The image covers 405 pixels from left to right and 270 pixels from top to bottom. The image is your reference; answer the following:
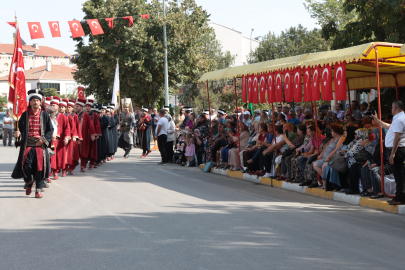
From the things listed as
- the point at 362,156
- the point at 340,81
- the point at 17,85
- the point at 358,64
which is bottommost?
the point at 362,156

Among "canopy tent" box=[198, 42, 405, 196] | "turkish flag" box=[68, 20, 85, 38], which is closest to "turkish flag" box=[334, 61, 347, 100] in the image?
"canopy tent" box=[198, 42, 405, 196]

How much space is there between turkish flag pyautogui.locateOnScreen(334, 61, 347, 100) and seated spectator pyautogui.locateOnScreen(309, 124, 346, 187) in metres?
0.96

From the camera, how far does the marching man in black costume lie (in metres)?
10.1

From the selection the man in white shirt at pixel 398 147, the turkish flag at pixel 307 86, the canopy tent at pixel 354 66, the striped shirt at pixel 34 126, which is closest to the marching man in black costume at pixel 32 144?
the striped shirt at pixel 34 126

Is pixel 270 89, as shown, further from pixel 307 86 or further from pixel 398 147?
pixel 398 147

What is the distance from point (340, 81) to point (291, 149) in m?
2.75

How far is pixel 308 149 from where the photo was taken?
453 inches

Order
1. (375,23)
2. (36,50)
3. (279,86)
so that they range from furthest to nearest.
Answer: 1. (36,50)
2. (375,23)
3. (279,86)

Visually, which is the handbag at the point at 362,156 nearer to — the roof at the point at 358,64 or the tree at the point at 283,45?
the roof at the point at 358,64

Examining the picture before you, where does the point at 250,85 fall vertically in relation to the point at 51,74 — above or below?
below

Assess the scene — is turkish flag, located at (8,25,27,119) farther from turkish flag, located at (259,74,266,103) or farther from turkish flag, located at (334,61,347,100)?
turkish flag, located at (334,61,347,100)

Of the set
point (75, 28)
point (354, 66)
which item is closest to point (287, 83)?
point (354, 66)

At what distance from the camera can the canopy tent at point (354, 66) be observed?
9117mm

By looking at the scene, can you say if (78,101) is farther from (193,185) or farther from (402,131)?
(402,131)
